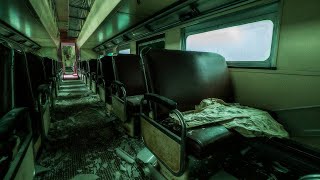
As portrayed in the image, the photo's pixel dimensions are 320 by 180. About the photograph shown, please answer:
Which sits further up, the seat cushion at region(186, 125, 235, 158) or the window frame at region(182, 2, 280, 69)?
the window frame at region(182, 2, 280, 69)

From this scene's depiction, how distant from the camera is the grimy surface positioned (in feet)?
6.46

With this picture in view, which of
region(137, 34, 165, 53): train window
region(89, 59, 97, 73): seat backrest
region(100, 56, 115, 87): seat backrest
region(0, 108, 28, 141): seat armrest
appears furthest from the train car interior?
region(89, 59, 97, 73): seat backrest

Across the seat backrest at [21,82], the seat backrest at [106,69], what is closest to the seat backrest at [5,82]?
the seat backrest at [21,82]

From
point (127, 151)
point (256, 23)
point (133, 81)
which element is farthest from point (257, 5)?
point (127, 151)

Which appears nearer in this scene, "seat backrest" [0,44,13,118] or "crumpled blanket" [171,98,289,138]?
"seat backrest" [0,44,13,118]

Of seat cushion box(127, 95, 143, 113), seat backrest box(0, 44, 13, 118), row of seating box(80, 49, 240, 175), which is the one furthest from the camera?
seat cushion box(127, 95, 143, 113)

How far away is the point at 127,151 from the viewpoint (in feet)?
8.06

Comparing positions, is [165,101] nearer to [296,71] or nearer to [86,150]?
[296,71]

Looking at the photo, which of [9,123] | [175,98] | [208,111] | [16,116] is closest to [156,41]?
[175,98]

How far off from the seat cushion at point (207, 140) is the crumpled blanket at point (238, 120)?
0.08 metres

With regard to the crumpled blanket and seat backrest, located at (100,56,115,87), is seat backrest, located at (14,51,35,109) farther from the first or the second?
seat backrest, located at (100,56,115,87)

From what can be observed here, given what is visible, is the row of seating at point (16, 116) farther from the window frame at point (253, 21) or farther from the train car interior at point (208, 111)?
the window frame at point (253, 21)

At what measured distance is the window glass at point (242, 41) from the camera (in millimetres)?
2355

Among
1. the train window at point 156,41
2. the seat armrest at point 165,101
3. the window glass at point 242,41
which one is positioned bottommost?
the seat armrest at point 165,101
